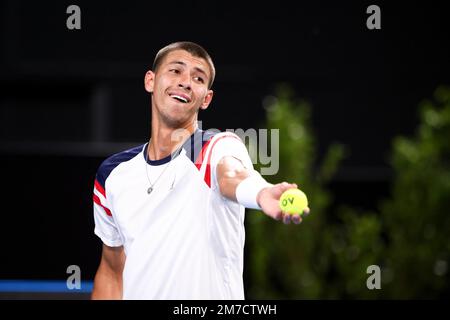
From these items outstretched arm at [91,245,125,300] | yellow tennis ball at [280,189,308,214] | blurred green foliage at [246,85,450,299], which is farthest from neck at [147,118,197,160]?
blurred green foliage at [246,85,450,299]

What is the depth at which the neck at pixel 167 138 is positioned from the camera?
2.62 meters

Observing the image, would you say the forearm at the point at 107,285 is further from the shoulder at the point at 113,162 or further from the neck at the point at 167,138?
the neck at the point at 167,138

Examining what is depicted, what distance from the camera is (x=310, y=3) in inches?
122

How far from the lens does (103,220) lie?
2.76m

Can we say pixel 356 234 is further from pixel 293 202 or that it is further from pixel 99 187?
pixel 293 202

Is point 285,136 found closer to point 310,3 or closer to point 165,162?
point 310,3

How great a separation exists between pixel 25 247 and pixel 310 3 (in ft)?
5.22

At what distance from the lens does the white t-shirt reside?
2.45m

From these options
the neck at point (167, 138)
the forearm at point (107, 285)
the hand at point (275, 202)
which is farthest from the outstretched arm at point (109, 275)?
the hand at point (275, 202)

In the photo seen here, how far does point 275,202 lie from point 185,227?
533mm

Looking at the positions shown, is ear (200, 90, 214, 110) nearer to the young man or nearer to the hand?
the young man

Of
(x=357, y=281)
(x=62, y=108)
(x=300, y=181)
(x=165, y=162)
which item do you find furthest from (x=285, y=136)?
(x=165, y=162)

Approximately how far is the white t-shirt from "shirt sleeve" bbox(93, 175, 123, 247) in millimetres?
68

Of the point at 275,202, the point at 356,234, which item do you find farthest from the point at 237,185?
the point at 356,234
